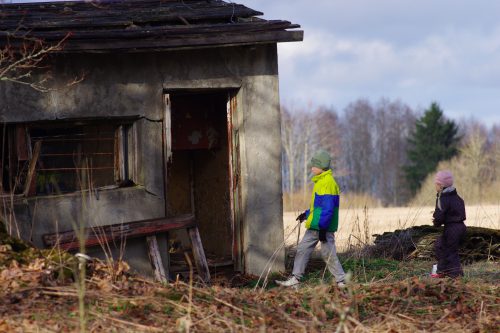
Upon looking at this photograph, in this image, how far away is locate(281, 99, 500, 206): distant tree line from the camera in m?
66.4

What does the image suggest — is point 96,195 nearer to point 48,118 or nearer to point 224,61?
point 48,118

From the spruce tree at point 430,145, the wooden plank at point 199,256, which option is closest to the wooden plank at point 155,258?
the wooden plank at point 199,256

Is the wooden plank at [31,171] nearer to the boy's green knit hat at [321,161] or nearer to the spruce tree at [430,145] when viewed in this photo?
the boy's green knit hat at [321,161]

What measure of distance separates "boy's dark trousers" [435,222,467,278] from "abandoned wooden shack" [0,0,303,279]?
2142mm

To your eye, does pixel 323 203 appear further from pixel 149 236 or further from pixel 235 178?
pixel 149 236

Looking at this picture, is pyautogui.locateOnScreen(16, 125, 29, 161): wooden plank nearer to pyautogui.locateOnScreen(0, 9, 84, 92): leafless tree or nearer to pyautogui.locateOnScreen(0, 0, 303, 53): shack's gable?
pyautogui.locateOnScreen(0, 9, 84, 92): leafless tree

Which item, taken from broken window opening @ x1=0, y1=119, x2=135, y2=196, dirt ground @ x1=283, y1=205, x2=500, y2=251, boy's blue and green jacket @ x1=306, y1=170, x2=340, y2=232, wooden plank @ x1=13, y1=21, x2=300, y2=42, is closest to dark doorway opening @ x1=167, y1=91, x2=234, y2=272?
dirt ground @ x1=283, y1=205, x2=500, y2=251

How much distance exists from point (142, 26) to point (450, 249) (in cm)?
486

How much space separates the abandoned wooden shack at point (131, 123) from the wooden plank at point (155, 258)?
0.8 inches

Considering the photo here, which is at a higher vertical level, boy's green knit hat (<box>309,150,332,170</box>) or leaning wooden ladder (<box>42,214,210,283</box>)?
boy's green knit hat (<box>309,150,332,170</box>)

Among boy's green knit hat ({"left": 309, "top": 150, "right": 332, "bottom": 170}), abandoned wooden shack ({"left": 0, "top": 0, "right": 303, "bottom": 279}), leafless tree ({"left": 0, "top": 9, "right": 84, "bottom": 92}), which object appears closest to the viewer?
leafless tree ({"left": 0, "top": 9, "right": 84, "bottom": 92})

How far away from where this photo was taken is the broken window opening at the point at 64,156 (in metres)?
10.1

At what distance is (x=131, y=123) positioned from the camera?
10.6 meters

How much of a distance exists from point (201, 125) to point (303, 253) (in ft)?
11.1
